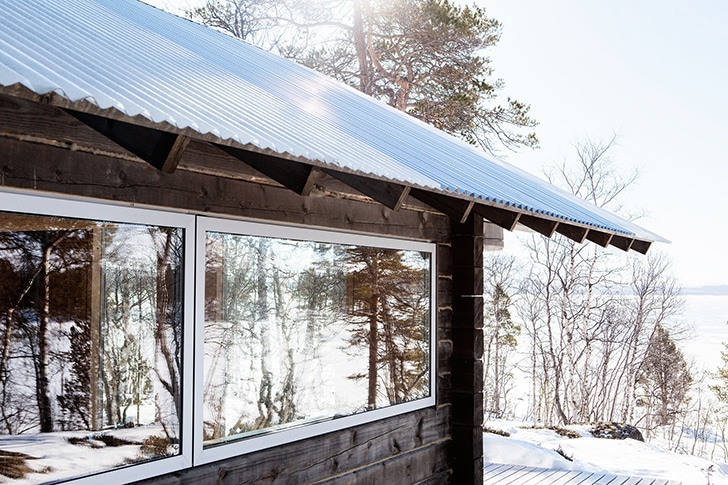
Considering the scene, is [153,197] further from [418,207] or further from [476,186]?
[418,207]

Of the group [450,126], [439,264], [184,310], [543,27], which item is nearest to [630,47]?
[543,27]

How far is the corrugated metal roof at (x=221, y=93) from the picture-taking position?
2254 mm

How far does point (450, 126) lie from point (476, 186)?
9.85 meters

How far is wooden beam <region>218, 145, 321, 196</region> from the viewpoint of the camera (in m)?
3.34

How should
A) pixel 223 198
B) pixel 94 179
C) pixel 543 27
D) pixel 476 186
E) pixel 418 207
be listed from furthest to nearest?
pixel 543 27 → pixel 418 207 → pixel 476 186 → pixel 223 198 → pixel 94 179

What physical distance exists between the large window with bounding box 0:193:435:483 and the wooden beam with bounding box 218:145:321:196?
0.32 meters

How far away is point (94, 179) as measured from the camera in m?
2.89

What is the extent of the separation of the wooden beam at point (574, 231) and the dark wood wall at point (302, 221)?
2.38ft

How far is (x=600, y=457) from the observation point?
26.4 ft

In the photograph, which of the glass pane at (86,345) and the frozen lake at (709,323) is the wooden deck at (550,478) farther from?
the frozen lake at (709,323)

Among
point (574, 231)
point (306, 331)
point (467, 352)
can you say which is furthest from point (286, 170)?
point (574, 231)

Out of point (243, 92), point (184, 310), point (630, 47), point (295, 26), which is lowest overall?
point (184, 310)

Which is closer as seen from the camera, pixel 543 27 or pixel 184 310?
pixel 184 310

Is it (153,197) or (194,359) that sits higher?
(153,197)
